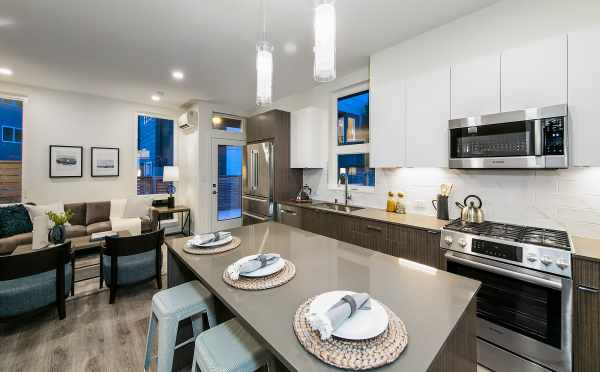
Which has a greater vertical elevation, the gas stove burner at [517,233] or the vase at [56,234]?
the gas stove burner at [517,233]

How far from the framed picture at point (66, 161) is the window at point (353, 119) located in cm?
472

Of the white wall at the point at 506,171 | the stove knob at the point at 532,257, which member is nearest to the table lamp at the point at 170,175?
the white wall at the point at 506,171

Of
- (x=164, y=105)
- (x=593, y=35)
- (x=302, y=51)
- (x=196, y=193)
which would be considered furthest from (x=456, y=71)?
(x=164, y=105)

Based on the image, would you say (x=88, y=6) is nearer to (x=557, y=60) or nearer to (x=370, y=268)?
(x=370, y=268)

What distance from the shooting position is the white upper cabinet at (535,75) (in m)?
1.70

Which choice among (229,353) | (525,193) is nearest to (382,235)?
(525,193)

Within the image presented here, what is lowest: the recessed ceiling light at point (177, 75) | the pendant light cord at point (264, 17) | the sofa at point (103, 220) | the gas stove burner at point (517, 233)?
the sofa at point (103, 220)

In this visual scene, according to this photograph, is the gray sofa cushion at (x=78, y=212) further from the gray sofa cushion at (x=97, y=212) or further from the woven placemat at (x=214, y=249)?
the woven placemat at (x=214, y=249)

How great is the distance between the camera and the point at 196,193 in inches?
196

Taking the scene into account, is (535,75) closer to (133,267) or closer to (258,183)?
(258,183)

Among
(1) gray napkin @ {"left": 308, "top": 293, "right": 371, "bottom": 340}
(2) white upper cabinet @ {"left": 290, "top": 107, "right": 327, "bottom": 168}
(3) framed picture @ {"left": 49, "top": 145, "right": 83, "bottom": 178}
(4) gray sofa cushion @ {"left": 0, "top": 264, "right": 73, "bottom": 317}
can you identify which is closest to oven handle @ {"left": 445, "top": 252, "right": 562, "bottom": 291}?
(1) gray napkin @ {"left": 308, "top": 293, "right": 371, "bottom": 340}

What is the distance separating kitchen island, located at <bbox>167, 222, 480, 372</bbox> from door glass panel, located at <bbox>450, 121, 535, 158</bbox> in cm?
130

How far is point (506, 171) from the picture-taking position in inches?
84.7

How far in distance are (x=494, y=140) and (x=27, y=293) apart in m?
4.05
